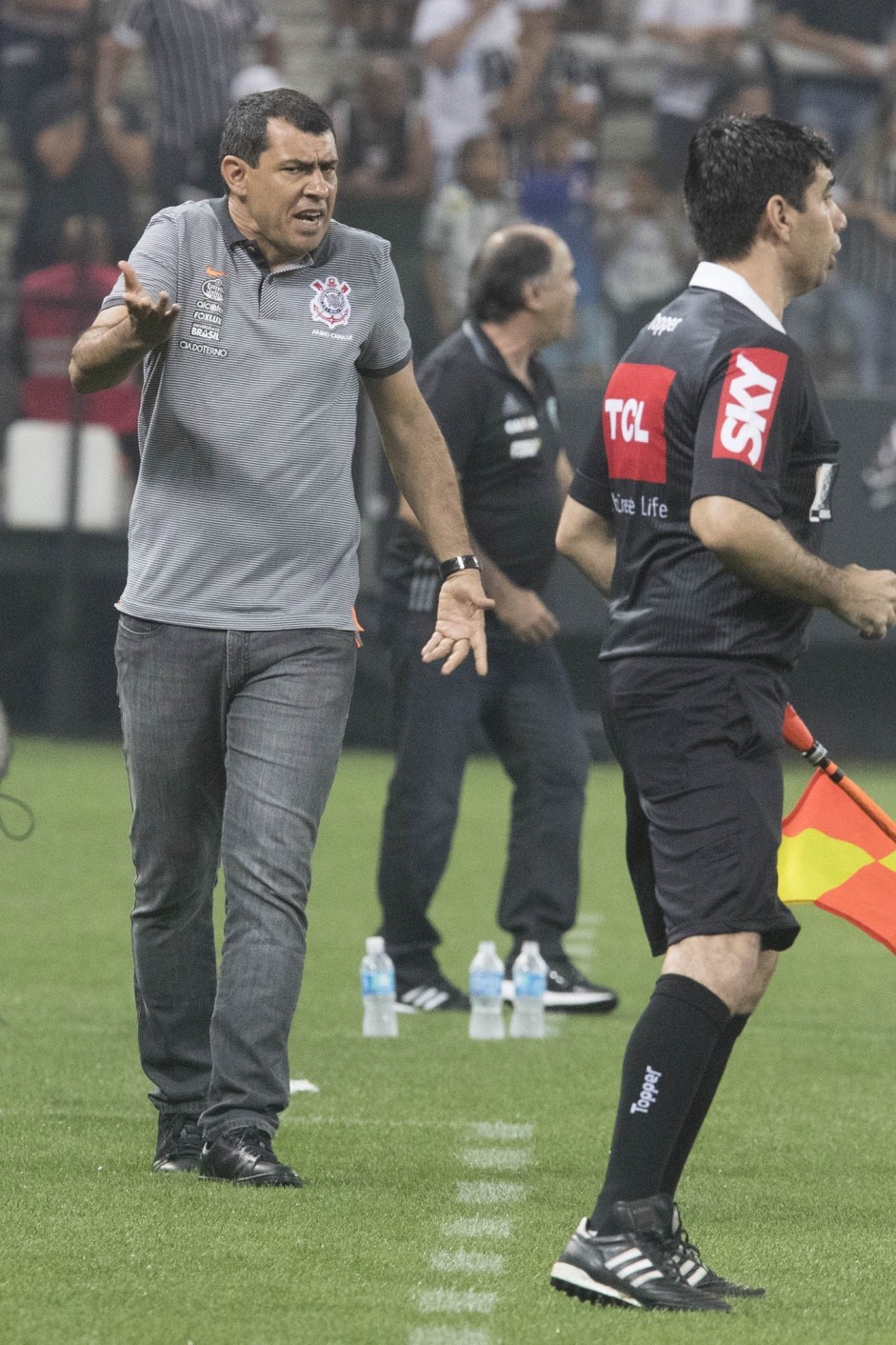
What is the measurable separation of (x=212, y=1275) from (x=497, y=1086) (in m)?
2.03

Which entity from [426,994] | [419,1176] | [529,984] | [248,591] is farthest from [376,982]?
[248,591]

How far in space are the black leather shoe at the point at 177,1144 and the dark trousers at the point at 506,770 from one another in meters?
2.28

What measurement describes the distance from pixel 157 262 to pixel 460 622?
85 centimetres

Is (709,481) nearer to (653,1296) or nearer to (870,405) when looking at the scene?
(653,1296)

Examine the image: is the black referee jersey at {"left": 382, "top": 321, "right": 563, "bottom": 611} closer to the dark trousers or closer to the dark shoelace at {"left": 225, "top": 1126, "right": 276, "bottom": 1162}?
the dark trousers

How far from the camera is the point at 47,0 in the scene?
1612 centimetres

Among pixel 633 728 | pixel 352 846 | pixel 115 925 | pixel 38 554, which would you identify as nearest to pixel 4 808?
pixel 352 846

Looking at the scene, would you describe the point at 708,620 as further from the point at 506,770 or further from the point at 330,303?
the point at 506,770

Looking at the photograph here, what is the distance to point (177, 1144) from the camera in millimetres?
4340

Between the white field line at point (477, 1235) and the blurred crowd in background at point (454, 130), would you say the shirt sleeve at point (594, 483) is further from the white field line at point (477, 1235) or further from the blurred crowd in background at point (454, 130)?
the blurred crowd in background at point (454, 130)

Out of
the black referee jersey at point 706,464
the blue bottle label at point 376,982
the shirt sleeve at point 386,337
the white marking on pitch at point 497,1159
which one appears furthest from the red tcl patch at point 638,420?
the blue bottle label at point 376,982

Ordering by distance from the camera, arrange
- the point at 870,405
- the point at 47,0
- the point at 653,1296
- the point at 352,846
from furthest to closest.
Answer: the point at 47,0, the point at 870,405, the point at 352,846, the point at 653,1296

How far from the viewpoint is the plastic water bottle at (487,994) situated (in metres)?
6.07

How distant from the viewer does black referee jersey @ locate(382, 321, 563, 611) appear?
6641mm
